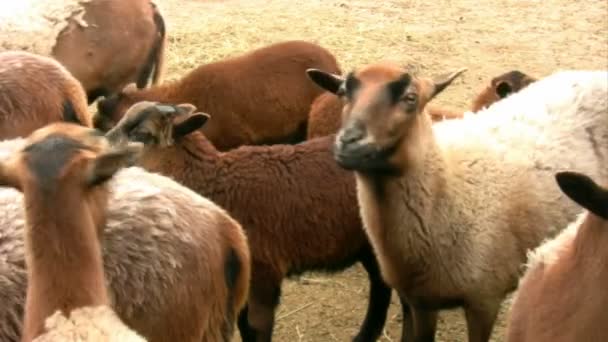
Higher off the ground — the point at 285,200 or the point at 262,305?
the point at 285,200

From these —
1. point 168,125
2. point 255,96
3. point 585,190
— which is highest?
point 585,190

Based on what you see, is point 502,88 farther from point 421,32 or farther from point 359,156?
point 421,32

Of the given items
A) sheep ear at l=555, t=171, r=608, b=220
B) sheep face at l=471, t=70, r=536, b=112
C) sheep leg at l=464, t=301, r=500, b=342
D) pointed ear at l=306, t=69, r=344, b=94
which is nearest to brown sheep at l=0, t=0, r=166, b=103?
pointed ear at l=306, t=69, r=344, b=94

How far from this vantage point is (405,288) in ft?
15.6

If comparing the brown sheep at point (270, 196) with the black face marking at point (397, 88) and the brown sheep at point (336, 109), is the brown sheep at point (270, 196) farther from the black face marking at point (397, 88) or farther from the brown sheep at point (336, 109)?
the black face marking at point (397, 88)

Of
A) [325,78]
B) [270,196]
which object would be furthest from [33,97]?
[325,78]

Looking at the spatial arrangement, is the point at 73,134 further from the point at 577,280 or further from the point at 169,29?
the point at 169,29

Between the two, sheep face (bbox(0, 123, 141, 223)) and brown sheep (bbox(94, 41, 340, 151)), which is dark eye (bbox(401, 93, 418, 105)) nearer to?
sheep face (bbox(0, 123, 141, 223))

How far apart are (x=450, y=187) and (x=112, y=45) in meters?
3.91

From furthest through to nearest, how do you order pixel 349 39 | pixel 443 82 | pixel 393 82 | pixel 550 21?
pixel 550 21
pixel 349 39
pixel 443 82
pixel 393 82

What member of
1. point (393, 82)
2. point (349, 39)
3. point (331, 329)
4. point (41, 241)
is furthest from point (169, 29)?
point (41, 241)

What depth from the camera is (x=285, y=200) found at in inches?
208

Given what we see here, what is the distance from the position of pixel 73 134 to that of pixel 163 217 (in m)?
0.75

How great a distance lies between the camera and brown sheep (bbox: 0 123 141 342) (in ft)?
8.97
